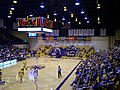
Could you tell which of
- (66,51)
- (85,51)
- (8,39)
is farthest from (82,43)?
(8,39)

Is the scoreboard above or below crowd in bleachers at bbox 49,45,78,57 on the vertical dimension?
above

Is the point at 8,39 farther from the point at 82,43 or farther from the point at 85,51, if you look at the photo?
the point at 85,51

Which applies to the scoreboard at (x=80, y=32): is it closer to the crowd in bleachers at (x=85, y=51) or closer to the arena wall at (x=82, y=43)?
the arena wall at (x=82, y=43)

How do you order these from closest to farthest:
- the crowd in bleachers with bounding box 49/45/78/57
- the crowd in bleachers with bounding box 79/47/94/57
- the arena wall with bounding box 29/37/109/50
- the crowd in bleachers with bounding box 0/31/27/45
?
the crowd in bleachers with bounding box 79/47/94/57
the crowd in bleachers with bounding box 49/45/78/57
the crowd in bleachers with bounding box 0/31/27/45
the arena wall with bounding box 29/37/109/50

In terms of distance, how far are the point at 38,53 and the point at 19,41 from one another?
5401 mm

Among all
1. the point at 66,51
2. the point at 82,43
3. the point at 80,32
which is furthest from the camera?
the point at 82,43

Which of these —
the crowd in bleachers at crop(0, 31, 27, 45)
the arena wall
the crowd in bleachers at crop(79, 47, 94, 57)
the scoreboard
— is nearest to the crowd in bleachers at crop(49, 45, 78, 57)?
the arena wall

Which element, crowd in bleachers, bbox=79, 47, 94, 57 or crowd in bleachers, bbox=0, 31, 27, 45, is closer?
crowd in bleachers, bbox=79, 47, 94, 57

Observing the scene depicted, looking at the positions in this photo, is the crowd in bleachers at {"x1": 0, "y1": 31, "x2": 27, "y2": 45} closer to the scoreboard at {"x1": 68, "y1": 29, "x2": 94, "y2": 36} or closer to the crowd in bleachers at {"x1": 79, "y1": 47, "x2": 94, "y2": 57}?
the scoreboard at {"x1": 68, "y1": 29, "x2": 94, "y2": 36}

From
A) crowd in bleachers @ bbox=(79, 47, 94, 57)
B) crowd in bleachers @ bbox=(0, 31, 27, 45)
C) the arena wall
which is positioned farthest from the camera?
the arena wall

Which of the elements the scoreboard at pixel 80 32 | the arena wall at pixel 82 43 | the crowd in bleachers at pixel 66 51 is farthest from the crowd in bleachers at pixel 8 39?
the scoreboard at pixel 80 32

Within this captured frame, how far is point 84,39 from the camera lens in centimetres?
4559

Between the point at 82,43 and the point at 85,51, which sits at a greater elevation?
the point at 82,43

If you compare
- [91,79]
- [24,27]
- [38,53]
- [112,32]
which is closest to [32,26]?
[24,27]
